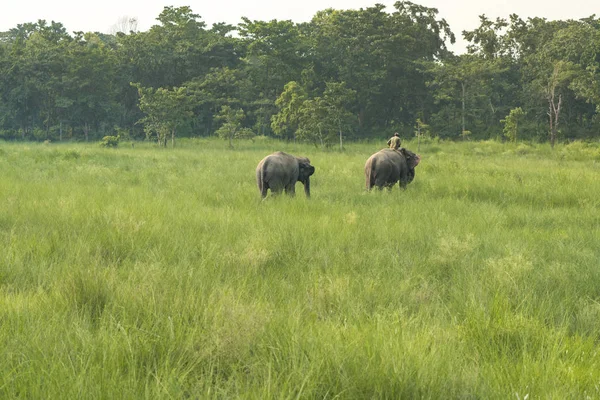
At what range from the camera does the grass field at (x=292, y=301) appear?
79.4 inches

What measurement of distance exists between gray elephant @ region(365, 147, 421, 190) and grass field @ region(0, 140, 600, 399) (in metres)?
2.43

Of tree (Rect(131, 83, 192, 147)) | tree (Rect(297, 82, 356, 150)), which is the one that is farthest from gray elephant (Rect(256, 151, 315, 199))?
tree (Rect(131, 83, 192, 147))

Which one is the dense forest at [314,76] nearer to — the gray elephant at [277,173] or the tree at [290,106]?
the tree at [290,106]

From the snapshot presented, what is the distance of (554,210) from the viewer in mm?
7746

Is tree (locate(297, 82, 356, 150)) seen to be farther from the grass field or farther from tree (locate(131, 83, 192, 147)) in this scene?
the grass field

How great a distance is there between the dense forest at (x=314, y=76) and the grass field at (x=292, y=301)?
2585 centimetres

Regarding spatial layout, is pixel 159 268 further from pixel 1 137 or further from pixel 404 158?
pixel 1 137

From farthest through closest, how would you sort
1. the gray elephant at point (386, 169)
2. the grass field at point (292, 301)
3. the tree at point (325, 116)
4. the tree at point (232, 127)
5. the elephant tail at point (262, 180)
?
the tree at point (232, 127) < the tree at point (325, 116) < the gray elephant at point (386, 169) < the elephant tail at point (262, 180) < the grass field at point (292, 301)

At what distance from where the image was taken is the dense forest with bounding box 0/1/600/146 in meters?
34.8

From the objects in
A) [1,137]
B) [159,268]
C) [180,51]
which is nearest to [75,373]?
[159,268]

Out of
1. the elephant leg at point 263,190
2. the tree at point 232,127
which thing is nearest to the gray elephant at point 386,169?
the elephant leg at point 263,190

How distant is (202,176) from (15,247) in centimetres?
755

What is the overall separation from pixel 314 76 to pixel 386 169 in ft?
98.0

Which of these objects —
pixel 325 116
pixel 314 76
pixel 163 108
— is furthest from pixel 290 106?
pixel 314 76
